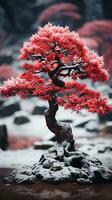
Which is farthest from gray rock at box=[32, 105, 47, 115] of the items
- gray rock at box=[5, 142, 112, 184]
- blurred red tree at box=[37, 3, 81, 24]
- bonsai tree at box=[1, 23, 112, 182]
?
gray rock at box=[5, 142, 112, 184]

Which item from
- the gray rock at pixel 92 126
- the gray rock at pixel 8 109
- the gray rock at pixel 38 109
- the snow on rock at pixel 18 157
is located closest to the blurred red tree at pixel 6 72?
the gray rock at pixel 8 109

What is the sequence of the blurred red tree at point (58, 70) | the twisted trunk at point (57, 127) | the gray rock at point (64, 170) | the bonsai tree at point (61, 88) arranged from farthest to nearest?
the twisted trunk at point (57, 127) → the blurred red tree at point (58, 70) → the bonsai tree at point (61, 88) → the gray rock at point (64, 170)

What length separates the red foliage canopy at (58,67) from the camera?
921 cm

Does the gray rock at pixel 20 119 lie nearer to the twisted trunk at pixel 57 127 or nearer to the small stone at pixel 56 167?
the twisted trunk at pixel 57 127

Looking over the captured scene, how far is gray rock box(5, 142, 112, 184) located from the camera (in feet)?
29.4

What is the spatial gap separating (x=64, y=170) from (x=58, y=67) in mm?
2888

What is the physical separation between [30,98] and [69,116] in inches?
176

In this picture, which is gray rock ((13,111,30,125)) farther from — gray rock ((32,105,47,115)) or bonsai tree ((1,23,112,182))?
bonsai tree ((1,23,112,182))

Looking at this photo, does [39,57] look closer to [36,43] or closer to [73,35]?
[36,43]

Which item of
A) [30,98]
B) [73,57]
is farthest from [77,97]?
[30,98]

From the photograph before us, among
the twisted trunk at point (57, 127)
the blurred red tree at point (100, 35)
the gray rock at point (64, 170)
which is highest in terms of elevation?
the blurred red tree at point (100, 35)

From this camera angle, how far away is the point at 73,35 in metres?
9.11

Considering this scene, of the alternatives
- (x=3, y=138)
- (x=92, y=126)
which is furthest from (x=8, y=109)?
(x=3, y=138)

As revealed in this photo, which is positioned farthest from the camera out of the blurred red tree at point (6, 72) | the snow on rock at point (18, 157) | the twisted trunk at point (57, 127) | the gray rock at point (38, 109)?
the blurred red tree at point (6, 72)
